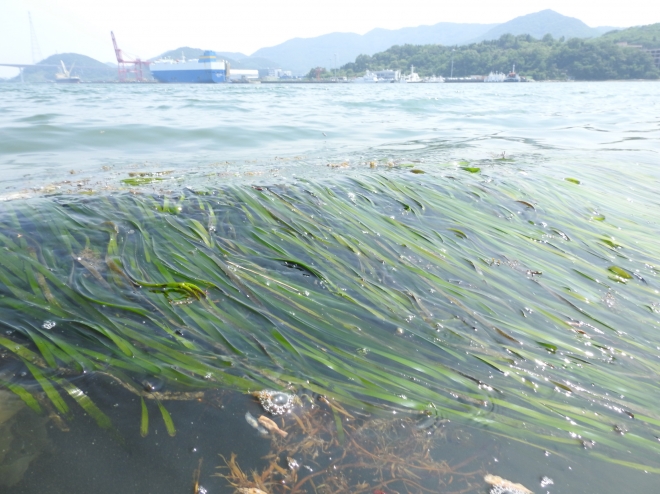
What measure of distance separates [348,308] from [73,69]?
120m

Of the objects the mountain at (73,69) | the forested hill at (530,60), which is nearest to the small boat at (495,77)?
the forested hill at (530,60)

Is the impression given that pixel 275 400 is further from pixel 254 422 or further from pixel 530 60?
pixel 530 60

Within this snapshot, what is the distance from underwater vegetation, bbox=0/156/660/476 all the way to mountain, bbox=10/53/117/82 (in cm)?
10832

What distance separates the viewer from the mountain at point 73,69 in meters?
92.9

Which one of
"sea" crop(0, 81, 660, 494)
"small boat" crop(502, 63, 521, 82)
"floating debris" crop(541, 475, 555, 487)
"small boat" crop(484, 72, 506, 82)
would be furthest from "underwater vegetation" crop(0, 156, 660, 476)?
"small boat" crop(484, 72, 506, 82)

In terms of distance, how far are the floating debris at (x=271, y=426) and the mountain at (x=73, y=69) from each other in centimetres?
11013

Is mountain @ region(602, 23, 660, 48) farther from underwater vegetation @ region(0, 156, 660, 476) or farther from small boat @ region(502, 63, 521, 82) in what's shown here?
underwater vegetation @ region(0, 156, 660, 476)

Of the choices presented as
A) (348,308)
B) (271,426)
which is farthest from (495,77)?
(271,426)

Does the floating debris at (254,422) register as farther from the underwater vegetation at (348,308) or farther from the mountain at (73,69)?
the mountain at (73,69)

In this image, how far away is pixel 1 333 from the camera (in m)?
1.73

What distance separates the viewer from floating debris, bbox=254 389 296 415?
1.47m

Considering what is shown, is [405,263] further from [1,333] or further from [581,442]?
[1,333]

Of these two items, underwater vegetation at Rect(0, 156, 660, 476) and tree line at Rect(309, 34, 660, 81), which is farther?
tree line at Rect(309, 34, 660, 81)

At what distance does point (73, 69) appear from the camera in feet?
314
